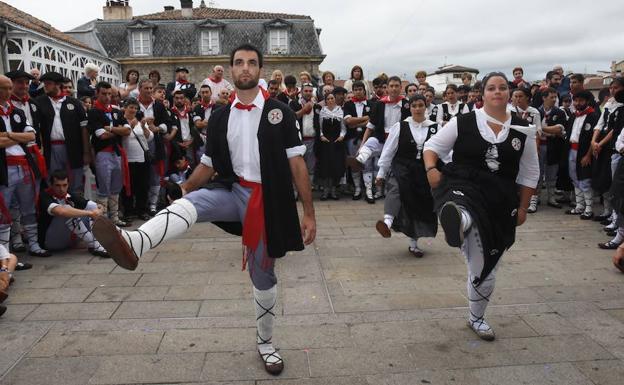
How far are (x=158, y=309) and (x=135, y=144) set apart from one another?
4.23m

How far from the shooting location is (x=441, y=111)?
31.1 feet

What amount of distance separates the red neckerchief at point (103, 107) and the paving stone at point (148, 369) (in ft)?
15.8

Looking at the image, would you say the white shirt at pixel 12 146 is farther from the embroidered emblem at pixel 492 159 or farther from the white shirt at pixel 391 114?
the white shirt at pixel 391 114

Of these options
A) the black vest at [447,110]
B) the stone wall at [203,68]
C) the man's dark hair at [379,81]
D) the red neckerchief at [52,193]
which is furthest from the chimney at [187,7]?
the red neckerchief at [52,193]

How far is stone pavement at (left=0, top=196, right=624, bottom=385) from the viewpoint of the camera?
323 cm

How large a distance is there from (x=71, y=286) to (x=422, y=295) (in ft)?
11.6

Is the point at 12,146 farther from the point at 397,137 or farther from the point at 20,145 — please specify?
the point at 397,137

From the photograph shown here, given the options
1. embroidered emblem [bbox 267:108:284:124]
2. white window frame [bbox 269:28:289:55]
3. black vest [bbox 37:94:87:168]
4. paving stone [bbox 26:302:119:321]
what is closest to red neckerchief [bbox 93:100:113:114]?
black vest [bbox 37:94:87:168]

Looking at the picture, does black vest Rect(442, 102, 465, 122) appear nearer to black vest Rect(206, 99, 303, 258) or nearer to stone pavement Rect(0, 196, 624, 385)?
stone pavement Rect(0, 196, 624, 385)

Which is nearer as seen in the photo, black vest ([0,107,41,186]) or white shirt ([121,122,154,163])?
black vest ([0,107,41,186])

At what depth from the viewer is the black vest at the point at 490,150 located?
3.59 metres

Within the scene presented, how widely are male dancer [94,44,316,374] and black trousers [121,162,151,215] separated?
5.47 m

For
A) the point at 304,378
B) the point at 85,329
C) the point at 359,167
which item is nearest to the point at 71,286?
the point at 85,329

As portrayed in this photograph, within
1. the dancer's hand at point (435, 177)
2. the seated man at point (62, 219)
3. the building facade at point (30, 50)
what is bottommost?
the seated man at point (62, 219)
